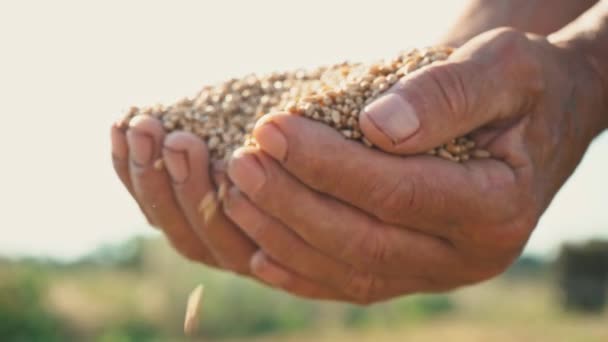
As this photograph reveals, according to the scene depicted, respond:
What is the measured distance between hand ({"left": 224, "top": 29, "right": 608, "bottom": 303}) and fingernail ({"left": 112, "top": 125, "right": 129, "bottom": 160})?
0.99 ft

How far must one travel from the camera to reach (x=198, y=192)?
1950mm

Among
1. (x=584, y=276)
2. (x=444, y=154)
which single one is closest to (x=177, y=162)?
(x=444, y=154)

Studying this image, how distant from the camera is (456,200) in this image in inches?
69.8

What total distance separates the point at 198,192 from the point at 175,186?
0.18ft

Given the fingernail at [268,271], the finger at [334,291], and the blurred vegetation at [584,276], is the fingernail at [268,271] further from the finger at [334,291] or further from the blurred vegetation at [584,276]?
the blurred vegetation at [584,276]

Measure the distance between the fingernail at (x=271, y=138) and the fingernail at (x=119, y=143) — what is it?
0.45 metres

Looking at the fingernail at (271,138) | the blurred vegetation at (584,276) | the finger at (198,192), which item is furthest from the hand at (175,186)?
the blurred vegetation at (584,276)

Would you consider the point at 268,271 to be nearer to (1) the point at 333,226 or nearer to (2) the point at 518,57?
(1) the point at 333,226

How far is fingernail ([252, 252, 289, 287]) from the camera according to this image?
2.03 m

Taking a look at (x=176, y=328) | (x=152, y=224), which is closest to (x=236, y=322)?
(x=176, y=328)

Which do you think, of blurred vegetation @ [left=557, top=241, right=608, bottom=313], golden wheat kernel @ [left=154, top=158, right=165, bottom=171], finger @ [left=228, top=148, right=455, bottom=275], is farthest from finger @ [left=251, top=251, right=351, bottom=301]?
blurred vegetation @ [left=557, top=241, right=608, bottom=313]

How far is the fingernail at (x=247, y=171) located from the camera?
173 centimetres

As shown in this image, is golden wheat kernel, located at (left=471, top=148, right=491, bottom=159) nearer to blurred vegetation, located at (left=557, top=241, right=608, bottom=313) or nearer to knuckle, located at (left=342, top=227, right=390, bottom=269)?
knuckle, located at (left=342, top=227, right=390, bottom=269)

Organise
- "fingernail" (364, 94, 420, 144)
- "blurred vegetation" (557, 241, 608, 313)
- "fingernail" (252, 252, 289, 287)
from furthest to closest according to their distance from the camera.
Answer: "blurred vegetation" (557, 241, 608, 313)
"fingernail" (252, 252, 289, 287)
"fingernail" (364, 94, 420, 144)
